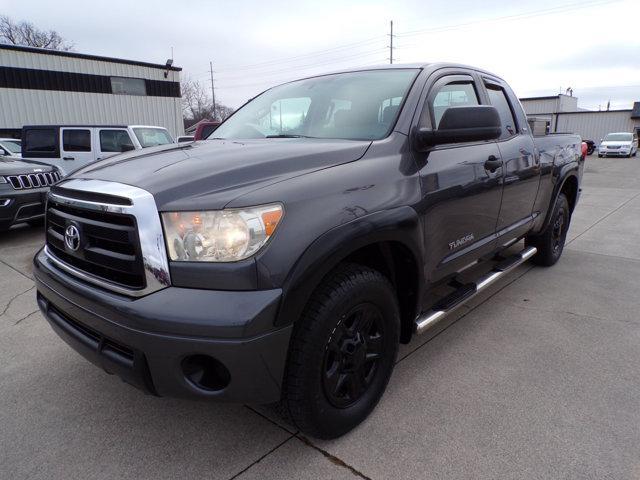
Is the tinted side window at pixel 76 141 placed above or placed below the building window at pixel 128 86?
below

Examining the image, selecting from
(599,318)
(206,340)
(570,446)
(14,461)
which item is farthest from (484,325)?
(14,461)

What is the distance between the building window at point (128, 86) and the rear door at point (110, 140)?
42.5ft

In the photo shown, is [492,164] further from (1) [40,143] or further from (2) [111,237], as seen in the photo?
(1) [40,143]

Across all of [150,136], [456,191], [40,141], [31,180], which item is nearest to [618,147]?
[150,136]

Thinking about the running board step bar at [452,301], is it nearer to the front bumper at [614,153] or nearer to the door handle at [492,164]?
the door handle at [492,164]

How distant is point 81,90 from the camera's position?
66.1ft

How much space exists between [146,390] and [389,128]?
1.69 metres

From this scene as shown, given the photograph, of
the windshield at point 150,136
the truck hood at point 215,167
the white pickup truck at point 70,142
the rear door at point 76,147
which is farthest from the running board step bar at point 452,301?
the rear door at point 76,147

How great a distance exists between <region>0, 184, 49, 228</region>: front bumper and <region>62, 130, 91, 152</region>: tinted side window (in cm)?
466

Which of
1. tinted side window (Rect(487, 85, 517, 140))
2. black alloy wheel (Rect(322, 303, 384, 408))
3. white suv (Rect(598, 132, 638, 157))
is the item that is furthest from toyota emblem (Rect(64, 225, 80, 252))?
white suv (Rect(598, 132, 638, 157))

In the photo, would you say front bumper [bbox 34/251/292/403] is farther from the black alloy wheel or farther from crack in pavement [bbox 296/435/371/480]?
crack in pavement [bbox 296/435/371/480]

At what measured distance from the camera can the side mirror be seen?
2229 millimetres

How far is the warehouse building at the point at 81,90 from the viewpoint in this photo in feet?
60.4

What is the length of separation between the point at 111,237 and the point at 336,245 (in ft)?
2.92
